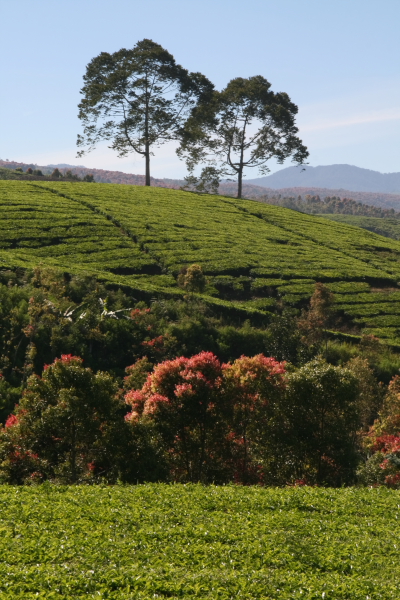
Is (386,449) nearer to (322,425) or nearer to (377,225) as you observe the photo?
(322,425)

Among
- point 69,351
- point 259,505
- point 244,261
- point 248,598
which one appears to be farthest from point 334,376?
point 244,261

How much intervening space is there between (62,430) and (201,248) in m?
36.3

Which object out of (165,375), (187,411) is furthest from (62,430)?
(187,411)

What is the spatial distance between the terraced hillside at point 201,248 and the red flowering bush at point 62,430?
70.6ft

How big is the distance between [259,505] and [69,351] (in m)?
Answer: 17.0

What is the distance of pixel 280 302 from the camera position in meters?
42.2

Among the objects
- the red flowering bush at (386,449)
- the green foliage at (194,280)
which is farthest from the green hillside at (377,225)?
the red flowering bush at (386,449)

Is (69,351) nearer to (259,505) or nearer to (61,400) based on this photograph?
(61,400)

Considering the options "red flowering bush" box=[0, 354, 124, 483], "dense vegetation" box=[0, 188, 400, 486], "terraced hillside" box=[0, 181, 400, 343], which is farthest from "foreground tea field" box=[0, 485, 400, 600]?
"terraced hillside" box=[0, 181, 400, 343]

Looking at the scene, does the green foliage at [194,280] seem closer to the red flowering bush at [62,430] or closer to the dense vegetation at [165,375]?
the dense vegetation at [165,375]

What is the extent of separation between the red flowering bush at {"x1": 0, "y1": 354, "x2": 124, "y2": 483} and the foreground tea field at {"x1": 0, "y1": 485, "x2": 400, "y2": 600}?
1640mm

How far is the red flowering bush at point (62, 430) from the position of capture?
54.6 ft

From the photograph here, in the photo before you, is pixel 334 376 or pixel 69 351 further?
pixel 69 351

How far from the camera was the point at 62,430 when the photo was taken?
658 inches
